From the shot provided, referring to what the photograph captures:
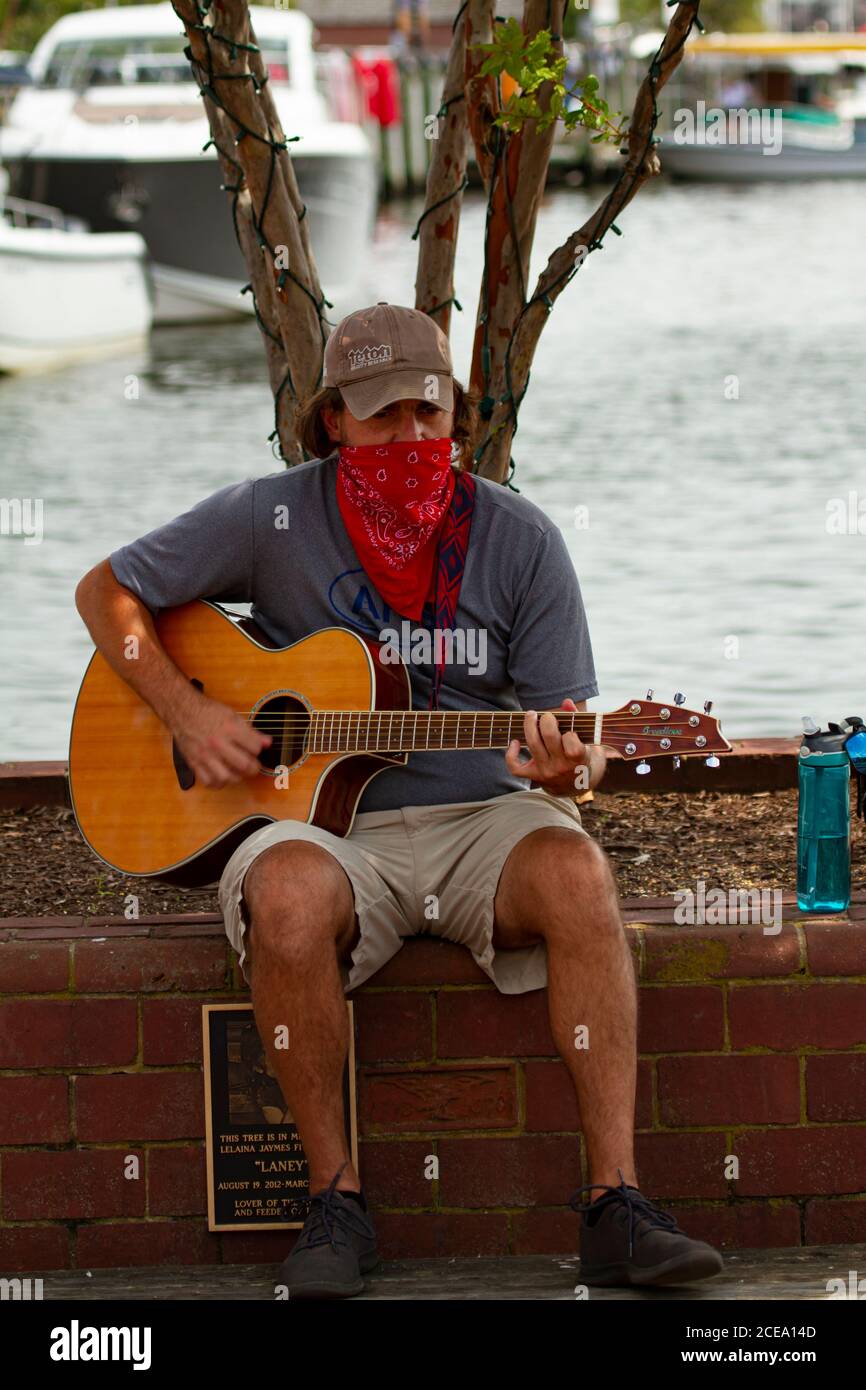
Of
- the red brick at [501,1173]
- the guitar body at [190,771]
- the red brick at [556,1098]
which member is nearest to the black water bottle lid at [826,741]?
the red brick at [556,1098]

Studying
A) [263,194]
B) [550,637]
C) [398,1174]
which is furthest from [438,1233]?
[263,194]

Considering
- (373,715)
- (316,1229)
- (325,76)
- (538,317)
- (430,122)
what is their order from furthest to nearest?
(325,76), (430,122), (538,317), (373,715), (316,1229)

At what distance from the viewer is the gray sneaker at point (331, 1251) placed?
3137mm

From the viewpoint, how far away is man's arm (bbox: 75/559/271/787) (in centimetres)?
343

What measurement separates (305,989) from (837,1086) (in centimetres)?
96

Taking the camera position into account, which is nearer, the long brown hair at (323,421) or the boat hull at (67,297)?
the long brown hair at (323,421)

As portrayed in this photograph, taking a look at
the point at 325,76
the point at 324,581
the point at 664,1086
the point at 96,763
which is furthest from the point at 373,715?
the point at 325,76

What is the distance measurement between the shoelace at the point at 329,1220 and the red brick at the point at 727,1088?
608mm

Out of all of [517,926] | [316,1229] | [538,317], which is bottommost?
[316,1229]

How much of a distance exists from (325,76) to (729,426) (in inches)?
389

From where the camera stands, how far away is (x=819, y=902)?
363 centimetres

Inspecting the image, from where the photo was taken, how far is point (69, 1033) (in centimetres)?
354

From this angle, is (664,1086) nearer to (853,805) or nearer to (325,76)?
(853,805)

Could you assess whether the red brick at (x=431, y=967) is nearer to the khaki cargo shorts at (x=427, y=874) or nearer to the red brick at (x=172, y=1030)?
the khaki cargo shorts at (x=427, y=874)
